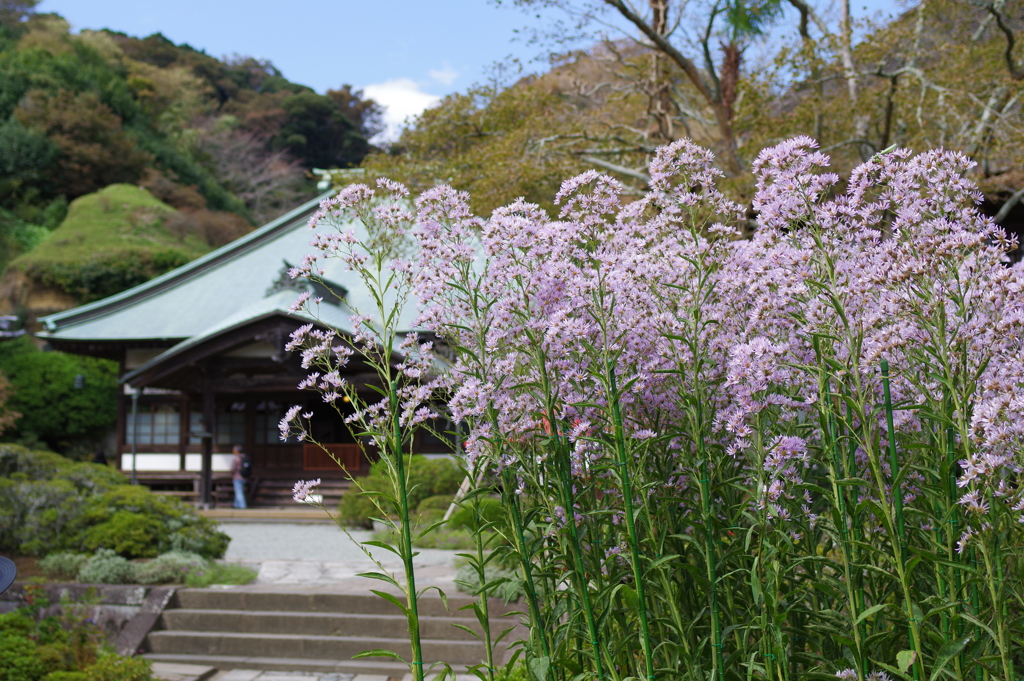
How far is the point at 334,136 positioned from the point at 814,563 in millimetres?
41675

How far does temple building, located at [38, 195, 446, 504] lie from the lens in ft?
50.5

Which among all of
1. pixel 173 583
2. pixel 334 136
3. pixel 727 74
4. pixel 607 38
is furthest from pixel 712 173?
pixel 334 136

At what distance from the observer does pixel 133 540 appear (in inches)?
313

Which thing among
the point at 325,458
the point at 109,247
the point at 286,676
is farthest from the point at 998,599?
the point at 109,247

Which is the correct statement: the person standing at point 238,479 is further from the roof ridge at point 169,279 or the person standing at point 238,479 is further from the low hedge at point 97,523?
the low hedge at point 97,523

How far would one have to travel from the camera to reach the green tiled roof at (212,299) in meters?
16.2

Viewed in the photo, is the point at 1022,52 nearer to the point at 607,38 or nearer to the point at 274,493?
the point at 607,38

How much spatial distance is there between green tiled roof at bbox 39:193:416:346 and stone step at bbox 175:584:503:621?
798 cm

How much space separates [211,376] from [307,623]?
10.1m

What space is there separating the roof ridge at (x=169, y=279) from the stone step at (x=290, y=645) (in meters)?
11.7

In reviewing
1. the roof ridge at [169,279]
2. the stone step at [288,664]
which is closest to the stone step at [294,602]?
the stone step at [288,664]

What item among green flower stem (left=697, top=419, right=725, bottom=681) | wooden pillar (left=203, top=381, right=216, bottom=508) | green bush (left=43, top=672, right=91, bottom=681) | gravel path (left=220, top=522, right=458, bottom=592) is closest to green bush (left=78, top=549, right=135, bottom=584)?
gravel path (left=220, top=522, right=458, bottom=592)

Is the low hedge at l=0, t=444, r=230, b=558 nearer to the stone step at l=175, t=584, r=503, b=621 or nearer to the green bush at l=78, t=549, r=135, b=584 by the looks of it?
the green bush at l=78, t=549, r=135, b=584

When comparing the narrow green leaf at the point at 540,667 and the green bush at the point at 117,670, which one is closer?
the narrow green leaf at the point at 540,667
